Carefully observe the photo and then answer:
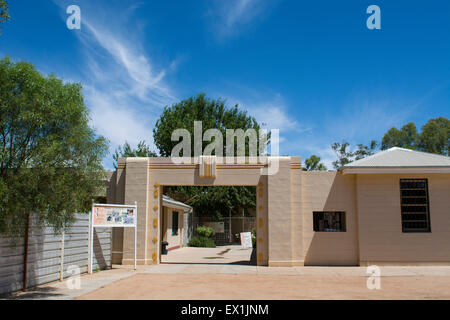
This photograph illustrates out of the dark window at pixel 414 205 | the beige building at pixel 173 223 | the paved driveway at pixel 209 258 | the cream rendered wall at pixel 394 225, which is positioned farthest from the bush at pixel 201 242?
the dark window at pixel 414 205

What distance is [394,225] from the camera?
15.7m

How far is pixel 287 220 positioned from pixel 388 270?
392 cm

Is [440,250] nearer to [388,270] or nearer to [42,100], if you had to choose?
[388,270]

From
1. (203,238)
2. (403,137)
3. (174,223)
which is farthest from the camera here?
(403,137)

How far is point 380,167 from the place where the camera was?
15.5m

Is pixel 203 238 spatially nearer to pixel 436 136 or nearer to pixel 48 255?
pixel 48 255

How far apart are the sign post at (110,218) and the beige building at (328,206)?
118 centimetres

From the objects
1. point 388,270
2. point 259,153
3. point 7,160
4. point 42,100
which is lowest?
point 388,270

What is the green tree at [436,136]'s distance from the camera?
5831cm

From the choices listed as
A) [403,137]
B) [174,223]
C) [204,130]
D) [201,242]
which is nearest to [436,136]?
[403,137]

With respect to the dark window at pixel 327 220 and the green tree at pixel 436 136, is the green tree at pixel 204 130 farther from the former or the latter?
the green tree at pixel 436 136

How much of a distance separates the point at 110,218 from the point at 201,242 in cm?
1667

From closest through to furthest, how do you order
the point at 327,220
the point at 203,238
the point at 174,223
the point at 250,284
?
the point at 250,284 < the point at 327,220 < the point at 174,223 < the point at 203,238
